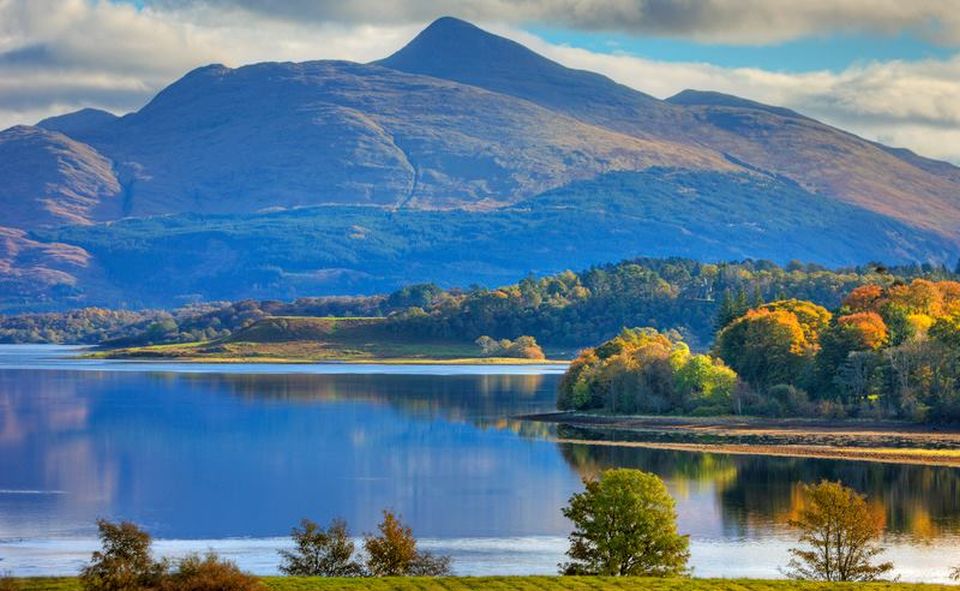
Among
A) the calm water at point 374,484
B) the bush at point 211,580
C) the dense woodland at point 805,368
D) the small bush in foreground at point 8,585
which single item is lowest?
the calm water at point 374,484

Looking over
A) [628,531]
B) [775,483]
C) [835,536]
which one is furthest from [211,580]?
[775,483]

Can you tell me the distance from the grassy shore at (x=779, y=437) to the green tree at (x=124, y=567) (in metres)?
61.1

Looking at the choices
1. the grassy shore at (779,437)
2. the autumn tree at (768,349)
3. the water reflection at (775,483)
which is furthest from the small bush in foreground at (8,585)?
the autumn tree at (768,349)

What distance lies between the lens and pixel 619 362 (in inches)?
5300

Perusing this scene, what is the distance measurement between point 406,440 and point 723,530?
4573 cm

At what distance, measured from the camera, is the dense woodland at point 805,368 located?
389 feet

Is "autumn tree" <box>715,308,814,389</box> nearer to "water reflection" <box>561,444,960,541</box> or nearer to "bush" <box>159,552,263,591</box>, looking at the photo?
"water reflection" <box>561,444,960,541</box>

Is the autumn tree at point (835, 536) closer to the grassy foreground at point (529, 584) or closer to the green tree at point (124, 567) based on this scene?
the grassy foreground at point (529, 584)

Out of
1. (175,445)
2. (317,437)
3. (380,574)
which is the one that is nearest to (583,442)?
(317,437)

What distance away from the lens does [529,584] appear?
155 ft

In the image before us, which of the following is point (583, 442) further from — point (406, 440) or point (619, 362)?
point (619, 362)

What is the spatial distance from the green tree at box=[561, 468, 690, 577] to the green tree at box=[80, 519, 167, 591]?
14.9 m

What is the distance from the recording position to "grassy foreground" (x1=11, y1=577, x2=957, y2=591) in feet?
150

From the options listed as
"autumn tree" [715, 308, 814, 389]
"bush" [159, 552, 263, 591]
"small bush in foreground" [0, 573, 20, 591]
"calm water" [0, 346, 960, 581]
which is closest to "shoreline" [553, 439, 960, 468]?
"calm water" [0, 346, 960, 581]
